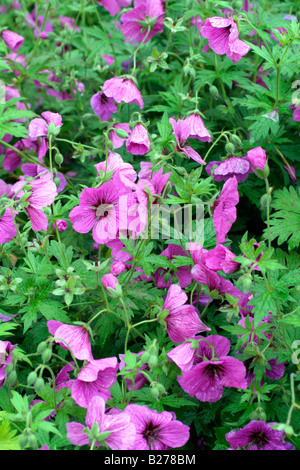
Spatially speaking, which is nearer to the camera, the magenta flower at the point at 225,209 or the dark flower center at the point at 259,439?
the dark flower center at the point at 259,439

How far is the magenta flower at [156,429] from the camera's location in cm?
139

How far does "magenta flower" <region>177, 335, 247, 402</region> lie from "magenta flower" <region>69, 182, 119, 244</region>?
1.34 feet

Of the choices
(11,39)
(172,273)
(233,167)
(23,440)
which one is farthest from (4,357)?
(11,39)

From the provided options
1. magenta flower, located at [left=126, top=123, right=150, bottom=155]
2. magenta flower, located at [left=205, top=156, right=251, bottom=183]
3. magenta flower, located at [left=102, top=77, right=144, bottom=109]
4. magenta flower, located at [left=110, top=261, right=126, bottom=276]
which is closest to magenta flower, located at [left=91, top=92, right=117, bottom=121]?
magenta flower, located at [left=102, top=77, right=144, bottom=109]

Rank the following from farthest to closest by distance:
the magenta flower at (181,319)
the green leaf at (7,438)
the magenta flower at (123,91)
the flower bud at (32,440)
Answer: the magenta flower at (123,91) → the magenta flower at (181,319) → the green leaf at (7,438) → the flower bud at (32,440)

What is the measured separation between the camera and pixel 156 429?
1.41m

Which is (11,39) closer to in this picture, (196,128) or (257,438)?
(196,128)

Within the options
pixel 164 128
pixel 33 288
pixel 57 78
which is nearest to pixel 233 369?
pixel 33 288

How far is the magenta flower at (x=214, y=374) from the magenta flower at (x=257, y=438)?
102 millimetres

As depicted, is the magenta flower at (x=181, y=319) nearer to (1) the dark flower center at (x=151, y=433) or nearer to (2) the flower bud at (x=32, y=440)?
A: (1) the dark flower center at (x=151, y=433)

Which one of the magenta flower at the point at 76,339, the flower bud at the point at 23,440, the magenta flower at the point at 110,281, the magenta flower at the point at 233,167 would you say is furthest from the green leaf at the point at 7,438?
the magenta flower at the point at 233,167

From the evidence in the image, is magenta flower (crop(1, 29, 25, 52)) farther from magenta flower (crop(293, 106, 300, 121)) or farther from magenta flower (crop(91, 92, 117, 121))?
magenta flower (crop(293, 106, 300, 121))

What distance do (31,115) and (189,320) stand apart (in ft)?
3.40
